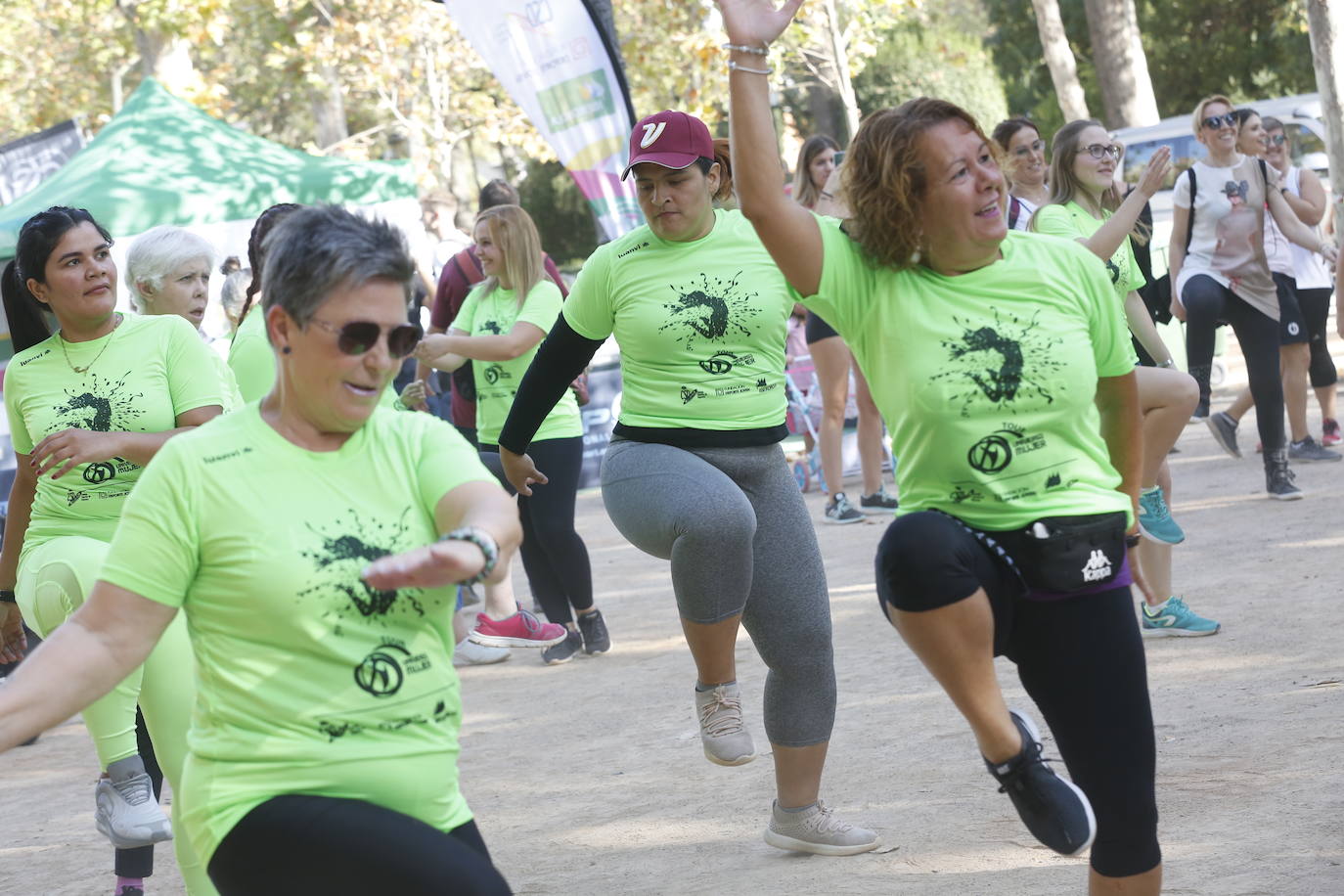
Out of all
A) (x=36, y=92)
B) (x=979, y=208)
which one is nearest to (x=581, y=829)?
(x=979, y=208)

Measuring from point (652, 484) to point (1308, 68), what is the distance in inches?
1112

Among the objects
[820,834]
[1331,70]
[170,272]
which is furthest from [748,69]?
[1331,70]

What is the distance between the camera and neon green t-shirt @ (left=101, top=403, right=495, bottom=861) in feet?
8.48

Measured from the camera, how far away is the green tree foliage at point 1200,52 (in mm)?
30641

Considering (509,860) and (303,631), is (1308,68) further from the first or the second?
(303,631)

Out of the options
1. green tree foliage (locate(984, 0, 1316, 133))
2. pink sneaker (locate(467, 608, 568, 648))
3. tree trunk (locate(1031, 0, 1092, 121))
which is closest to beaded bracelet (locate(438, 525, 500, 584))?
pink sneaker (locate(467, 608, 568, 648))

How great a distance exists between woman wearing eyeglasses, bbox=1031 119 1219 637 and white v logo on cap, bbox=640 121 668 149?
6.30ft

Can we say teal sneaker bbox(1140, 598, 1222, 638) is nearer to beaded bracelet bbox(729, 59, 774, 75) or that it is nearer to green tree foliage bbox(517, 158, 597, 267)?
beaded bracelet bbox(729, 59, 774, 75)

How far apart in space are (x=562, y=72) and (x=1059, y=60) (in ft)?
37.9

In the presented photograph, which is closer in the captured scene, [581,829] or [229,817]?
[229,817]

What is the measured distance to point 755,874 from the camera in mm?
4695

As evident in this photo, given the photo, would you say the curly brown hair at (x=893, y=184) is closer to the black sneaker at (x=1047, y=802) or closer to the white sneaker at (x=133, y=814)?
the black sneaker at (x=1047, y=802)

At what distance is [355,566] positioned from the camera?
262 cm

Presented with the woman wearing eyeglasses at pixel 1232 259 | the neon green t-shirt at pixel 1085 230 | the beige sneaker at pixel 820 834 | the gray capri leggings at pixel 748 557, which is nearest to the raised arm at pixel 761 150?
the gray capri leggings at pixel 748 557
